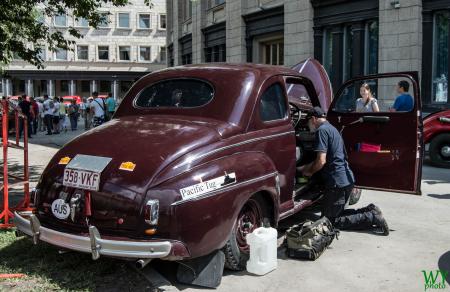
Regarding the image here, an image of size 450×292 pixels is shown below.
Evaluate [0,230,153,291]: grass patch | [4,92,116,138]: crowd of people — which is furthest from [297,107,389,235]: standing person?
[4,92,116,138]: crowd of people

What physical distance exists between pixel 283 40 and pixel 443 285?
16448 millimetres

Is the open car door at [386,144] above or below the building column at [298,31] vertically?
below

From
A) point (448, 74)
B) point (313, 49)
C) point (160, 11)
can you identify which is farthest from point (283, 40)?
point (160, 11)

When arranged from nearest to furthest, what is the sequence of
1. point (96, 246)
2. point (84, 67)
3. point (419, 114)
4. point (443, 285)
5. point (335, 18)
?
1. point (96, 246)
2. point (443, 285)
3. point (419, 114)
4. point (335, 18)
5. point (84, 67)

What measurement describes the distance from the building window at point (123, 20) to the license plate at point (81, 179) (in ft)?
197

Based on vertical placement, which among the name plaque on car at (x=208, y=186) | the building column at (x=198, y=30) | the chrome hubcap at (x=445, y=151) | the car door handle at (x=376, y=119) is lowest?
the chrome hubcap at (x=445, y=151)

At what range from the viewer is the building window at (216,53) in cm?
2325

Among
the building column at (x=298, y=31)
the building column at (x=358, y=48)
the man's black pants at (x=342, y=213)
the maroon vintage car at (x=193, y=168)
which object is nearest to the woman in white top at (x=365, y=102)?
the maroon vintage car at (x=193, y=168)

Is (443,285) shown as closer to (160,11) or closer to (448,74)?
(448,74)

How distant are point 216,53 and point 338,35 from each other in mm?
7813

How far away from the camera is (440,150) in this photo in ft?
38.0

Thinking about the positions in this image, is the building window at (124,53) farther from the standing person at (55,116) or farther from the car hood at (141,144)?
the car hood at (141,144)

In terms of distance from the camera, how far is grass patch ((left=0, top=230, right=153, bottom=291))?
174 inches

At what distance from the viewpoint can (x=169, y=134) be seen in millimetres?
4605
